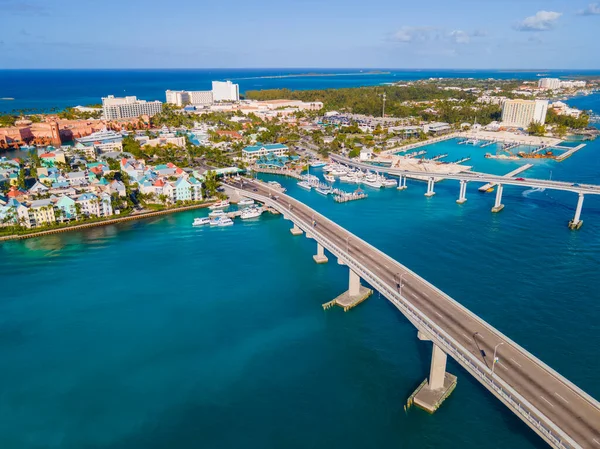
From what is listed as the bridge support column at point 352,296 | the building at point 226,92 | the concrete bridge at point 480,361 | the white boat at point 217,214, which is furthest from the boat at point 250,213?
the building at point 226,92

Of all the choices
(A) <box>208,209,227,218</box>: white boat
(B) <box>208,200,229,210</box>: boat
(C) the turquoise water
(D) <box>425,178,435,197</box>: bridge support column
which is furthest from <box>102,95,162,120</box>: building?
(D) <box>425,178,435,197</box>: bridge support column

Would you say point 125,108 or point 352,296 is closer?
point 352,296

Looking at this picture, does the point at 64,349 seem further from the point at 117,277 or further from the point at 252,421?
the point at 252,421

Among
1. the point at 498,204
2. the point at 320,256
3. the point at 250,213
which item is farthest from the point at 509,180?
the point at 250,213

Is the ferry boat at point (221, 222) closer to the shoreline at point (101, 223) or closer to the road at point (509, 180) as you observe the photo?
the shoreline at point (101, 223)

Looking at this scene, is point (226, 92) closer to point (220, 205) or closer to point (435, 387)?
point (220, 205)

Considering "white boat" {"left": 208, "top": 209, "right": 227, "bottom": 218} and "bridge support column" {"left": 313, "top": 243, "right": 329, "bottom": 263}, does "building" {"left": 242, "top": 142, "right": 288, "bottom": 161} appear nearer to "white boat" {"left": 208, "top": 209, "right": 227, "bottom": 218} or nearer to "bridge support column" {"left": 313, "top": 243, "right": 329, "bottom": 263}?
"white boat" {"left": 208, "top": 209, "right": 227, "bottom": 218}
